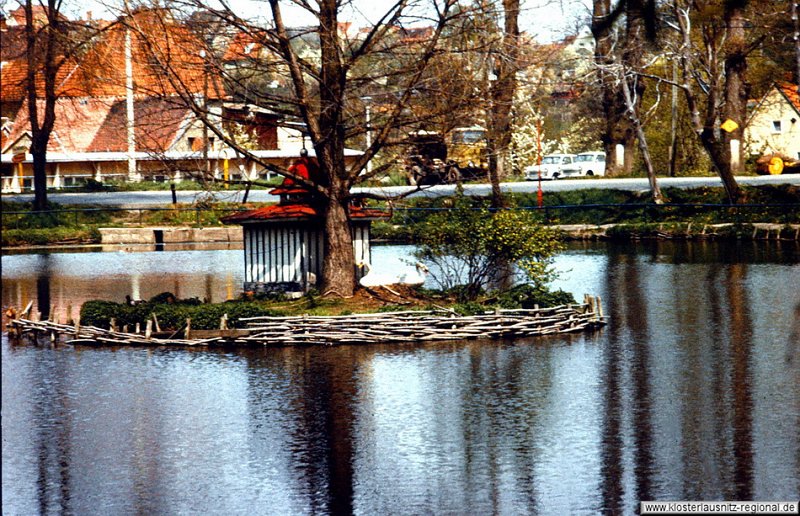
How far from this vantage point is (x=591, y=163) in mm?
67812

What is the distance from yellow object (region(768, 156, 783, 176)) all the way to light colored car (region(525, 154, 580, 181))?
45.7 ft

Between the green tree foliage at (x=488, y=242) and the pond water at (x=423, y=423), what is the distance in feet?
→ 5.78

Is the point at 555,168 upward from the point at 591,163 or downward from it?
downward

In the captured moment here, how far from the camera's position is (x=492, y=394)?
45.4 ft

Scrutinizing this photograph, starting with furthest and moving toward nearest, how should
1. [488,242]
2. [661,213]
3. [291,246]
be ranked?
[661,213] < [291,246] < [488,242]

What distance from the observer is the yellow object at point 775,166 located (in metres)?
54.3

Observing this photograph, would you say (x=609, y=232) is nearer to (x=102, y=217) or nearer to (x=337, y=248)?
(x=337, y=248)

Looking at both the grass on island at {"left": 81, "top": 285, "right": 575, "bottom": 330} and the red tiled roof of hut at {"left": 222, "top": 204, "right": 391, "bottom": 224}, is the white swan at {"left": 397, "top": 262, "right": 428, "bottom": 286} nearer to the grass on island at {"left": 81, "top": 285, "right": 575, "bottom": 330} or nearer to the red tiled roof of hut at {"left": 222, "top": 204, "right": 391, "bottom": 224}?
the grass on island at {"left": 81, "top": 285, "right": 575, "bottom": 330}

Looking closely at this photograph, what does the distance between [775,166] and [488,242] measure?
128 ft

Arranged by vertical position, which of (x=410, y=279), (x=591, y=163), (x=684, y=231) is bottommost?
(x=410, y=279)

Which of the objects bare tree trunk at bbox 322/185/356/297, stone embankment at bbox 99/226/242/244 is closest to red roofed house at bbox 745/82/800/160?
stone embankment at bbox 99/226/242/244

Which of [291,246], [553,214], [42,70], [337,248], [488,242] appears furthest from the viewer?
[42,70]

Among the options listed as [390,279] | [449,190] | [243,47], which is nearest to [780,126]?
[449,190]

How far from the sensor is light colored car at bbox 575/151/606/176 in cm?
6712
